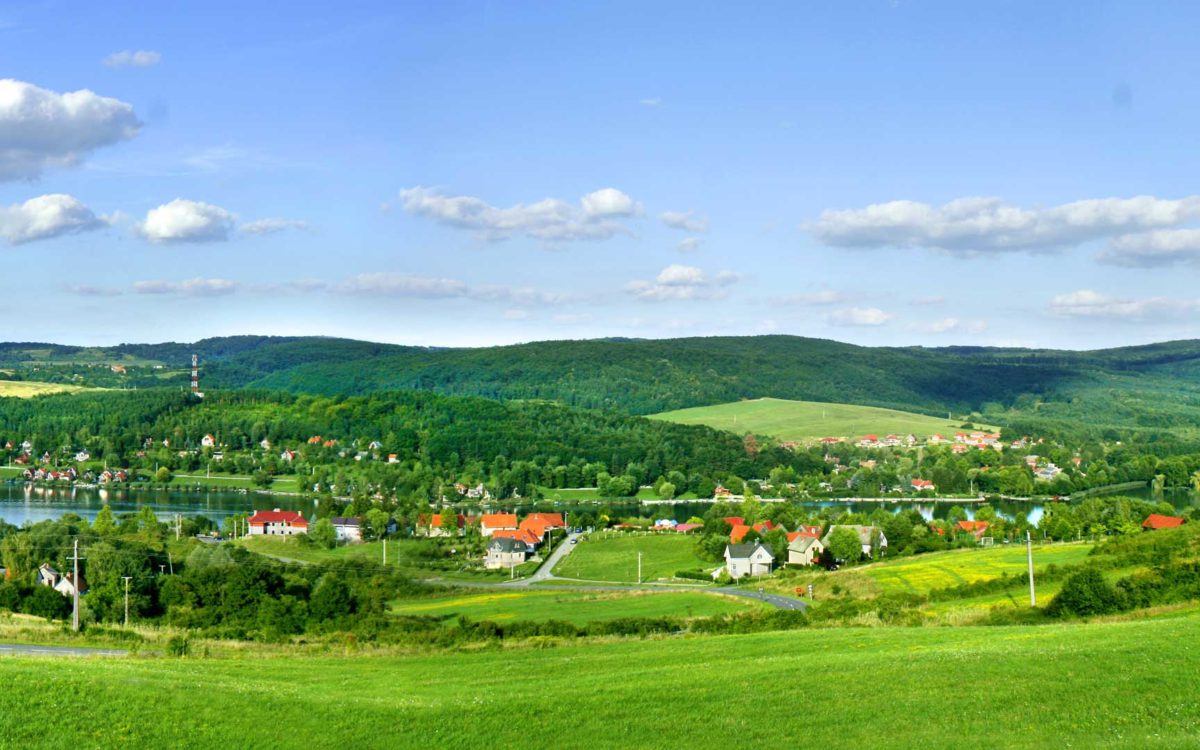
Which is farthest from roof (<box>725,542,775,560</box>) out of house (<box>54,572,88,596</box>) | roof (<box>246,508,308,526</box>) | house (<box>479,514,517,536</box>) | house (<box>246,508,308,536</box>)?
roof (<box>246,508,308,526</box>)

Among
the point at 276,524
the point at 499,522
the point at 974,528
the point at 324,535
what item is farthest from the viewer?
the point at 499,522

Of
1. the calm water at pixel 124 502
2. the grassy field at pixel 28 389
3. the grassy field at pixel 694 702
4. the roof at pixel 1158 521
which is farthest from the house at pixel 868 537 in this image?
the grassy field at pixel 28 389

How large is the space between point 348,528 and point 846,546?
37622mm

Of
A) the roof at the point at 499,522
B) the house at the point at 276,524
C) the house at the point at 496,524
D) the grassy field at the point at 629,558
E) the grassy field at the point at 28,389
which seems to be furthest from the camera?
the grassy field at the point at 28,389

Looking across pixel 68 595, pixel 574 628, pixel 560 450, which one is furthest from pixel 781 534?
pixel 560 450

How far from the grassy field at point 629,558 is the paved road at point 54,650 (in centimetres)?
2893

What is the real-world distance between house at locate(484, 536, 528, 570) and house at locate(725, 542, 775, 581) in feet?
42.8

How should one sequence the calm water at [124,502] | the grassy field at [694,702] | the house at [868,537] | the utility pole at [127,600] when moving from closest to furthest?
the grassy field at [694,702]
the utility pole at [127,600]
the house at [868,537]
the calm water at [124,502]

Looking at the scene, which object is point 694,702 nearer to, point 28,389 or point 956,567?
point 956,567

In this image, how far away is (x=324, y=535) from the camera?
226ft

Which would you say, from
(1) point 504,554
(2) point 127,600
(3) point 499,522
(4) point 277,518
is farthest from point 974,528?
(2) point 127,600

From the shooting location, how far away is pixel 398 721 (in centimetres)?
1565

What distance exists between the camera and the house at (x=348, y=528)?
7538cm

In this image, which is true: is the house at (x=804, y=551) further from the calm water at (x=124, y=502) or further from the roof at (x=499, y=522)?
the calm water at (x=124, y=502)
